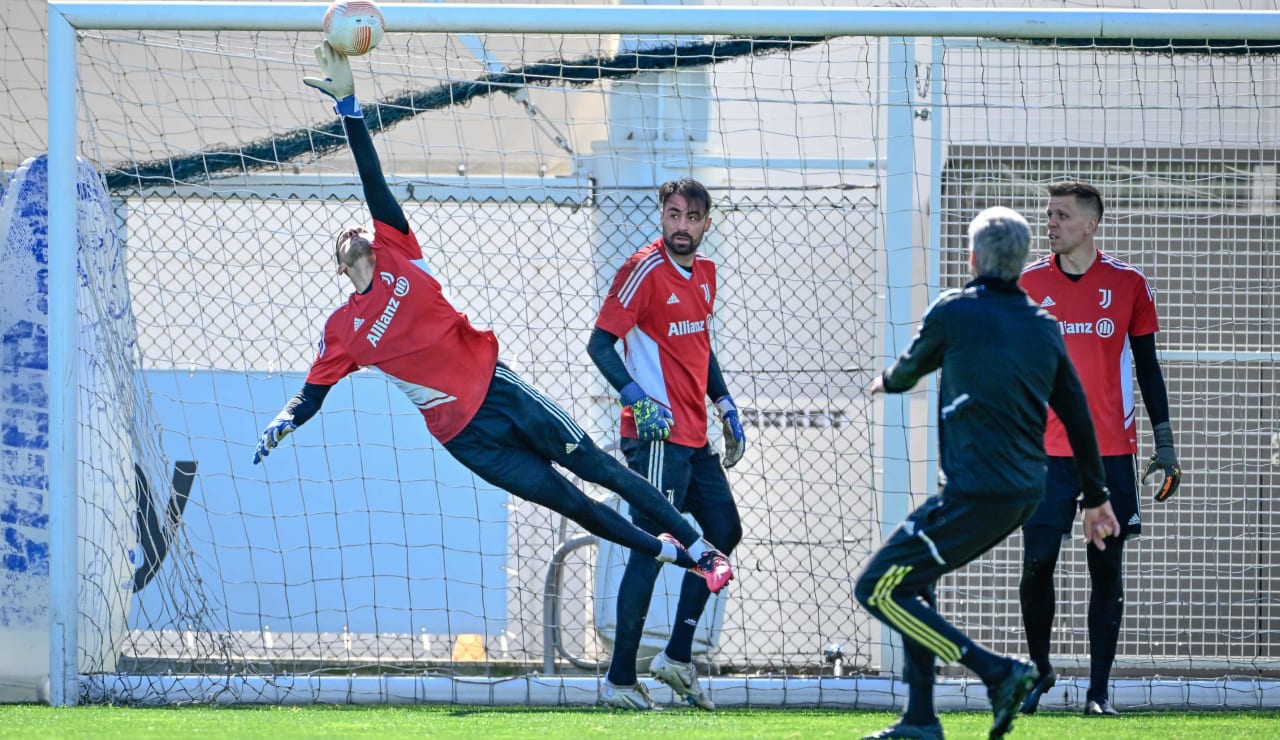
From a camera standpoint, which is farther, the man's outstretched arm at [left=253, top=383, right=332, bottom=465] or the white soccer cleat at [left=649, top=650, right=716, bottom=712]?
the white soccer cleat at [left=649, top=650, right=716, bottom=712]

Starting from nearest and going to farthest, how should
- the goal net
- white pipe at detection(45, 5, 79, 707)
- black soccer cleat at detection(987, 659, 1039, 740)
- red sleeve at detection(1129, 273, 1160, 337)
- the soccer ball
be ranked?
black soccer cleat at detection(987, 659, 1039, 740) < the soccer ball < red sleeve at detection(1129, 273, 1160, 337) < white pipe at detection(45, 5, 79, 707) < the goal net

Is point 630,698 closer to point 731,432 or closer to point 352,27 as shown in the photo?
point 731,432

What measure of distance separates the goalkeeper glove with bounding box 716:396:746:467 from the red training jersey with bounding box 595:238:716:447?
0.16 meters

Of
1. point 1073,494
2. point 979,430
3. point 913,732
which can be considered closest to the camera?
point 979,430

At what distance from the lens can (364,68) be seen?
666cm

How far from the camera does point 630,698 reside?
207 inches

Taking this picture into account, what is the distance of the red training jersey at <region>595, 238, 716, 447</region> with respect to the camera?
5355 mm

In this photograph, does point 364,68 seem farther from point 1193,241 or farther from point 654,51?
point 1193,241

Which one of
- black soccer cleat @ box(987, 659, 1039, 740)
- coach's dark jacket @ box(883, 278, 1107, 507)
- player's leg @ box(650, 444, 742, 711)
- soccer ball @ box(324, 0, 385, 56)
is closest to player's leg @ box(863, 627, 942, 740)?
black soccer cleat @ box(987, 659, 1039, 740)

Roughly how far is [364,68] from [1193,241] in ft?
14.0

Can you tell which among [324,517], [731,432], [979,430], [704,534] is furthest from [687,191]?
[324,517]

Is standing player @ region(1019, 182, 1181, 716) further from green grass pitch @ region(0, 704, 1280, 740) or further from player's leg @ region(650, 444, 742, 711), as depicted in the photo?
player's leg @ region(650, 444, 742, 711)

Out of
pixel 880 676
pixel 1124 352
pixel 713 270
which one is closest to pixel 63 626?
pixel 713 270

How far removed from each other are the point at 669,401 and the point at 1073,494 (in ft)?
5.17
